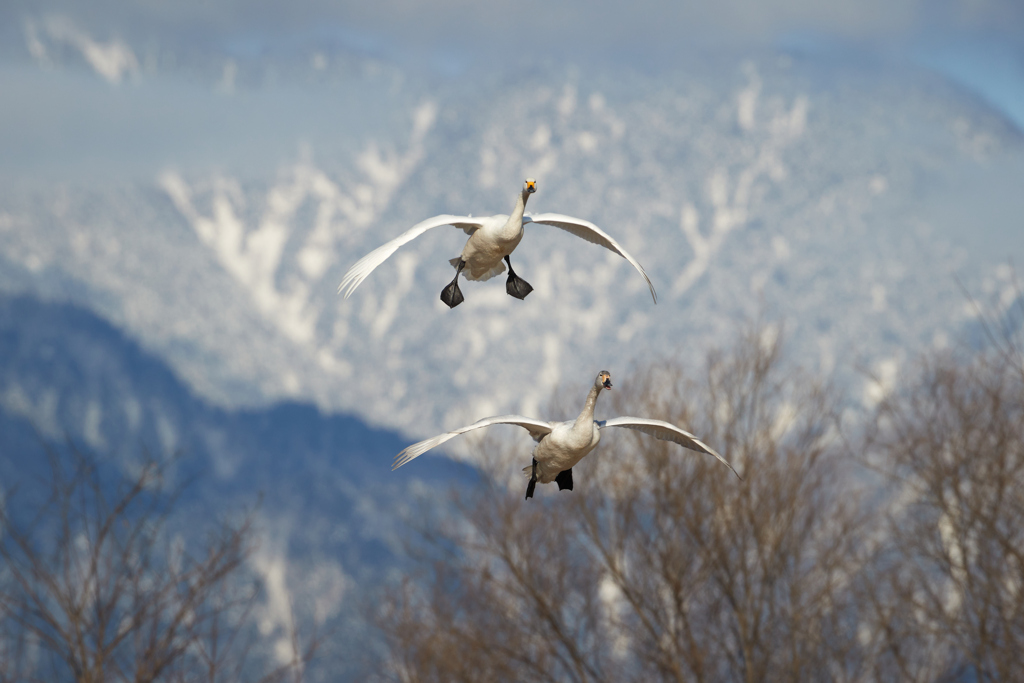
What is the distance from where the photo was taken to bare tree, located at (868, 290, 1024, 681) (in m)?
19.7

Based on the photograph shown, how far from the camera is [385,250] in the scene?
191 inches

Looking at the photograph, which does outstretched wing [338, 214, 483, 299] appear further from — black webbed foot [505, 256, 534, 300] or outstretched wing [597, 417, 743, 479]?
outstretched wing [597, 417, 743, 479]

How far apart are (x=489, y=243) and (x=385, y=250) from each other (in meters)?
0.65

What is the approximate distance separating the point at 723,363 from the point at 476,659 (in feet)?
39.3

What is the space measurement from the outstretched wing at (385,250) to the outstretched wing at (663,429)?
147cm

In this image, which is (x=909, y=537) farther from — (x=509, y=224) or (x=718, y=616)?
(x=509, y=224)

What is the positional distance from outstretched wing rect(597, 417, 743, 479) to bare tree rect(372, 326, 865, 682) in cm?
1987

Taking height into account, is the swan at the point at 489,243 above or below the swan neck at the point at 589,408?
above

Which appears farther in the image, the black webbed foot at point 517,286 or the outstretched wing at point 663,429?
the black webbed foot at point 517,286

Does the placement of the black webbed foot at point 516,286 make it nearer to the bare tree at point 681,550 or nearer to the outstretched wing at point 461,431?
the outstretched wing at point 461,431

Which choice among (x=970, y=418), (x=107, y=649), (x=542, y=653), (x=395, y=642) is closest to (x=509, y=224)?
(x=107, y=649)

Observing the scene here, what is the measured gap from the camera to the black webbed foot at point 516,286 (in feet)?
18.0

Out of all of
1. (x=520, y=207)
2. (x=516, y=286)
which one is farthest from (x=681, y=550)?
(x=520, y=207)

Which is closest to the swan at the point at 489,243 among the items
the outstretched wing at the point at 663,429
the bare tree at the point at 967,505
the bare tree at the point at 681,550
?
the outstretched wing at the point at 663,429
